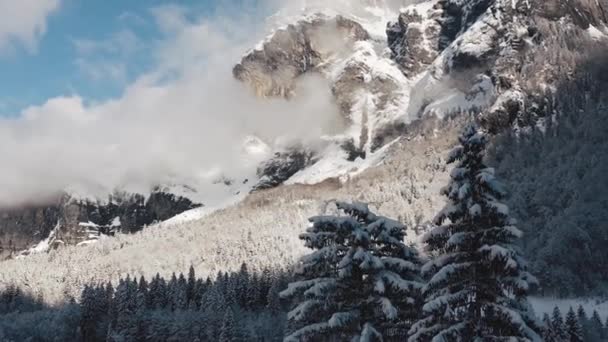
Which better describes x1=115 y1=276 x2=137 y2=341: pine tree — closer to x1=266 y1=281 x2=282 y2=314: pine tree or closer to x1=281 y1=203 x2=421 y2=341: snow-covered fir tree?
x1=266 y1=281 x2=282 y2=314: pine tree

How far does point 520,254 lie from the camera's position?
21.7 meters

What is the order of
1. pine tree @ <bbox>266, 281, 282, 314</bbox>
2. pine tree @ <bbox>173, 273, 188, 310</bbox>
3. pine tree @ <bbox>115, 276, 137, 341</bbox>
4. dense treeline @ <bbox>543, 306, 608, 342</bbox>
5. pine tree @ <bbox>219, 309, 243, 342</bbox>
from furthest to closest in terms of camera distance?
1. pine tree @ <bbox>173, 273, 188, 310</bbox>
2. pine tree @ <bbox>266, 281, 282, 314</bbox>
3. pine tree @ <bbox>115, 276, 137, 341</bbox>
4. pine tree @ <bbox>219, 309, 243, 342</bbox>
5. dense treeline @ <bbox>543, 306, 608, 342</bbox>

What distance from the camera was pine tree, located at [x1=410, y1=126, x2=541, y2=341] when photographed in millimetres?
21281

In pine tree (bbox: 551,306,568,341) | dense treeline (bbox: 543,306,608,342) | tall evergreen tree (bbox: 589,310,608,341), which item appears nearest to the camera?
pine tree (bbox: 551,306,568,341)

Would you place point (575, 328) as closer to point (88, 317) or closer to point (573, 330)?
point (573, 330)

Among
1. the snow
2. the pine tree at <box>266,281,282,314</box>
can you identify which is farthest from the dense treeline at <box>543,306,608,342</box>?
the pine tree at <box>266,281,282,314</box>

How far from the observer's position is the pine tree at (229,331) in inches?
3809

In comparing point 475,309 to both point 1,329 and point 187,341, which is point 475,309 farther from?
point 1,329

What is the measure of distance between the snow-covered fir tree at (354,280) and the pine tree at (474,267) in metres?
1.61

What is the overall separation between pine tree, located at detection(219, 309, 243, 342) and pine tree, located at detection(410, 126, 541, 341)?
7734cm

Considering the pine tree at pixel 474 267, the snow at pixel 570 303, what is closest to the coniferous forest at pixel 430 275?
the pine tree at pixel 474 267

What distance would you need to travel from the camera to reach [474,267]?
22.1 meters

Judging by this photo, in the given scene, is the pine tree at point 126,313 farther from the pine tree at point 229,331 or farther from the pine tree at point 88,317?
the pine tree at point 229,331

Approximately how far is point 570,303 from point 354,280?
13267 centimetres
